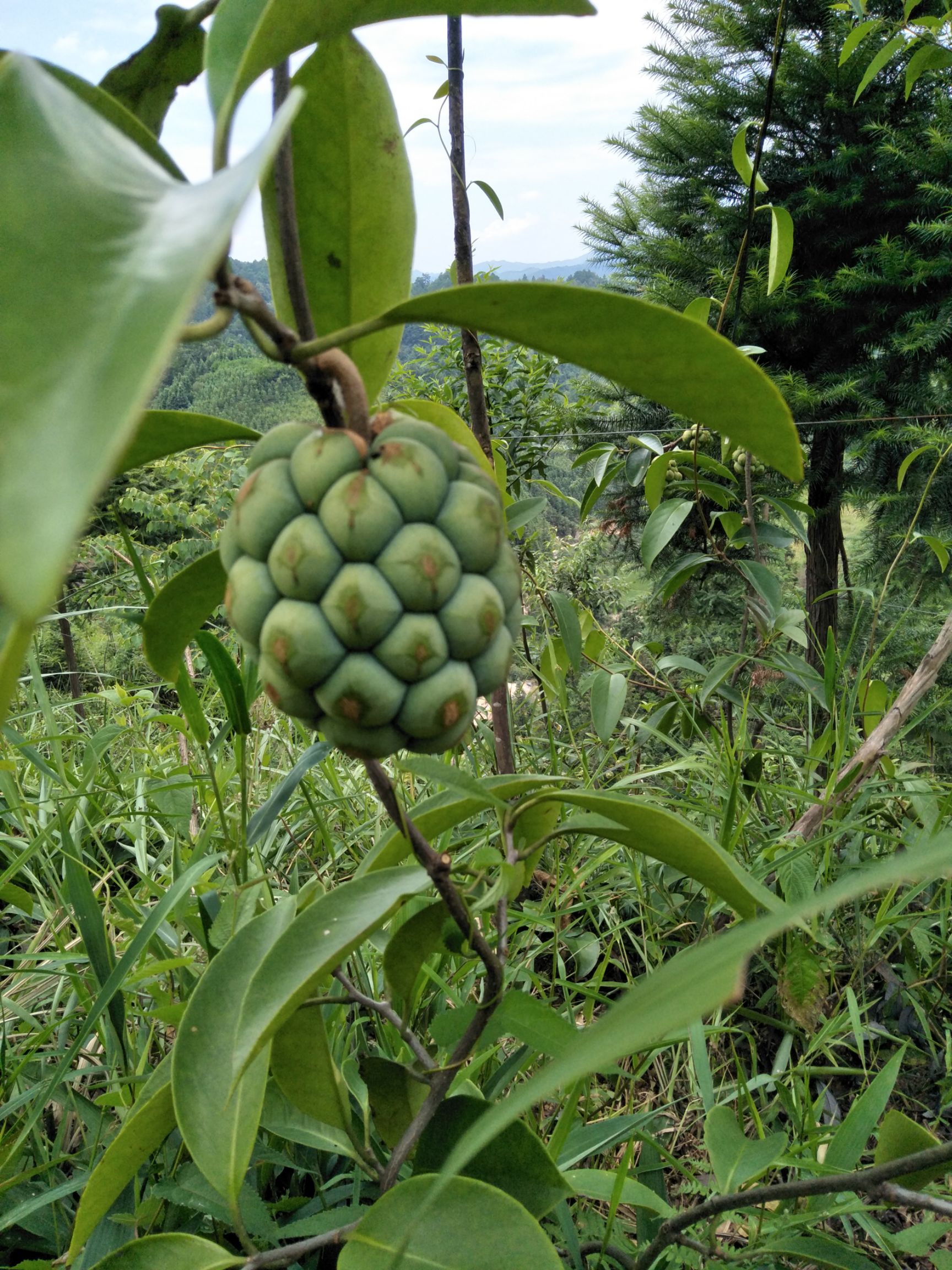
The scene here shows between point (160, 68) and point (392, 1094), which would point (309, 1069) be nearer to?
point (392, 1094)

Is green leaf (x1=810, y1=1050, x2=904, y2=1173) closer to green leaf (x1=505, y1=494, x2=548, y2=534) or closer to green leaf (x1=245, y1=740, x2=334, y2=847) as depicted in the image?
green leaf (x1=245, y1=740, x2=334, y2=847)

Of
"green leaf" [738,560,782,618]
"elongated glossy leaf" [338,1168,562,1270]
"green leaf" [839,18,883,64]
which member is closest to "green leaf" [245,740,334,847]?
"elongated glossy leaf" [338,1168,562,1270]

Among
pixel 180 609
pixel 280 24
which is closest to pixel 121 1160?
pixel 180 609

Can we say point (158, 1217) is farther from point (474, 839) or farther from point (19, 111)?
point (19, 111)

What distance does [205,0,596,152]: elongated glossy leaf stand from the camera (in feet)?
0.93

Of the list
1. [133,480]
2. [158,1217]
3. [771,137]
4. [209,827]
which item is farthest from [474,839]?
[133,480]

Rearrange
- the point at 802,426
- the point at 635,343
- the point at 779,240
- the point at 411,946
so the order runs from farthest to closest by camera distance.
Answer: the point at 802,426
the point at 779,240
the point at 411,946
the point at 635,343

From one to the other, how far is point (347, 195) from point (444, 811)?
12.9 inches

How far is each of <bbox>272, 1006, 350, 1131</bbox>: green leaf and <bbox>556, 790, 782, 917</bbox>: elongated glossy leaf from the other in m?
0.21

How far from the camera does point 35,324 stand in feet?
0.54

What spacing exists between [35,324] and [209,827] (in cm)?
86

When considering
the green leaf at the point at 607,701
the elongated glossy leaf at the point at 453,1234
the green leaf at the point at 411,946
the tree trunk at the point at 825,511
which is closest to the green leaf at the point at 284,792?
the green leaf at the point at 411,946

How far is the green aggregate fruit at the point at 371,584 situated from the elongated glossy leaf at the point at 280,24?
0.12 meters

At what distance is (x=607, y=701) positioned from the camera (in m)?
1.14
